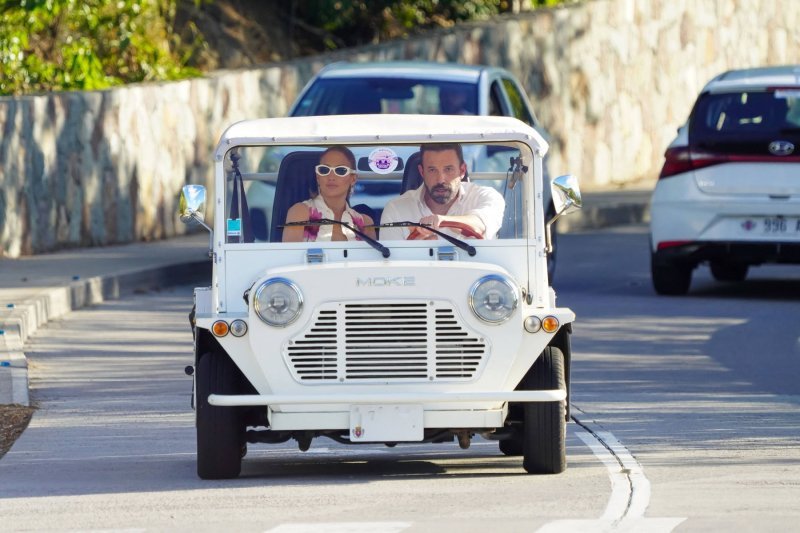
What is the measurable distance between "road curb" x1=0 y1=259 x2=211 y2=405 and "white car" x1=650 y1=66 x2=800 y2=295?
4.40m

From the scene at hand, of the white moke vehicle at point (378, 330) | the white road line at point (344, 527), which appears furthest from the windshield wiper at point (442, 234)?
the white road line at point (344, 527)

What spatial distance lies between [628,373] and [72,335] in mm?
4233

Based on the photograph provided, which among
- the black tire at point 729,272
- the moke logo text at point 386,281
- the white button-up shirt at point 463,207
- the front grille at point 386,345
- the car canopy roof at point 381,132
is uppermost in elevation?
the car canopy roof at point 381,132

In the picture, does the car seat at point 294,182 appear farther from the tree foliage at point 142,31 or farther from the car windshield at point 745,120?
the tree foliage at point 142,31

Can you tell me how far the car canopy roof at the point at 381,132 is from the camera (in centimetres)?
840

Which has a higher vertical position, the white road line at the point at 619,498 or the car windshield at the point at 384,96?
the car windshield at the point at 384,96

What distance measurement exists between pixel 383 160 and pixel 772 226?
6.87 metres

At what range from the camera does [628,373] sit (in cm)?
1176

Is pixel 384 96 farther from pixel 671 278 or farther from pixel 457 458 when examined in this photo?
pixel 457 458

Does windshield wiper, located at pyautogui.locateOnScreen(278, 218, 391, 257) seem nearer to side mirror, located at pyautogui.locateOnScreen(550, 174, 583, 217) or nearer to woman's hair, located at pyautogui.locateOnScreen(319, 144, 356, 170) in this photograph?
woman's hair, located at pyautogui.locateOnScreen(319, 144, 356, 170)

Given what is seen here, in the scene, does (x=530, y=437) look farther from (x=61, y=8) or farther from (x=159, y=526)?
(x=61, y=8)

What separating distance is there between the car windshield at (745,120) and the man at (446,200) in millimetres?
6644

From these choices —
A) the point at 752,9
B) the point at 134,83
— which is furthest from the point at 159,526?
the point at 752,9

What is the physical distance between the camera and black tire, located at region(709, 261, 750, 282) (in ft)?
56.0
